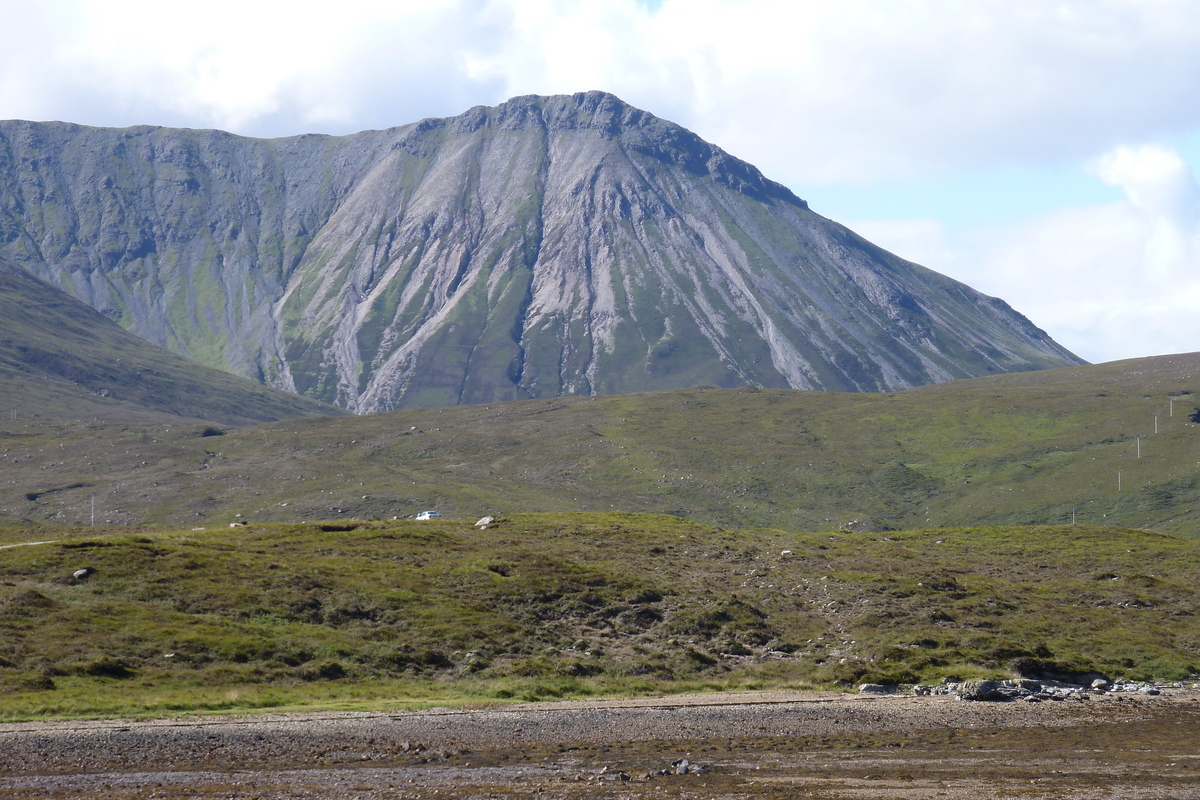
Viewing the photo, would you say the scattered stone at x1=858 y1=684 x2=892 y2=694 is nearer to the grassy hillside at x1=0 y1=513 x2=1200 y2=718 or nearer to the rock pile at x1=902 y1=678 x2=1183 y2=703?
the rock pile at x1=902 y1=678 x2=1183 y2=703

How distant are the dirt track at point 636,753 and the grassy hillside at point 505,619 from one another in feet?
15.0

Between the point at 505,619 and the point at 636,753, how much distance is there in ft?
69.6

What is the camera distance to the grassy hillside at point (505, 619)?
155 feet

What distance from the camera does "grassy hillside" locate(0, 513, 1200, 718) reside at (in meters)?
47.2

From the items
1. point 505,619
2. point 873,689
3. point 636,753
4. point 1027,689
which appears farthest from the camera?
point 505,619

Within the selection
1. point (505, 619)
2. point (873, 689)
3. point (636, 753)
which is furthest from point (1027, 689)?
point (505, 619)

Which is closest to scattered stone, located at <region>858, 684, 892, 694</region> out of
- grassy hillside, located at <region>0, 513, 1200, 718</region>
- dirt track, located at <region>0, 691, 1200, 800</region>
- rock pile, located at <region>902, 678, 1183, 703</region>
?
rock pile, located at <region>902, 678, 1183, 703</region>

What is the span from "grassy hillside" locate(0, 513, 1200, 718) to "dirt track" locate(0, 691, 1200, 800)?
15.0ft

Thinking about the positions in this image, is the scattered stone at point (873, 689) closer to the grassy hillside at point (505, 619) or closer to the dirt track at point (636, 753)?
the grassy hillside at point (505, 619)

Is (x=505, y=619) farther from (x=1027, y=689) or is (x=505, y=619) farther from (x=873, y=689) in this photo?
(x=1027, y=689)

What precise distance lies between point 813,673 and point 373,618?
21338 mm

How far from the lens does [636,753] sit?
123 feet

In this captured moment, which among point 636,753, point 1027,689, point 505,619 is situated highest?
point 505,619

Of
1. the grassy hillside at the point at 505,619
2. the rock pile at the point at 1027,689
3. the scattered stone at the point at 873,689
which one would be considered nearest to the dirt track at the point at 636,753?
the rock pile at the point at 1027,689
